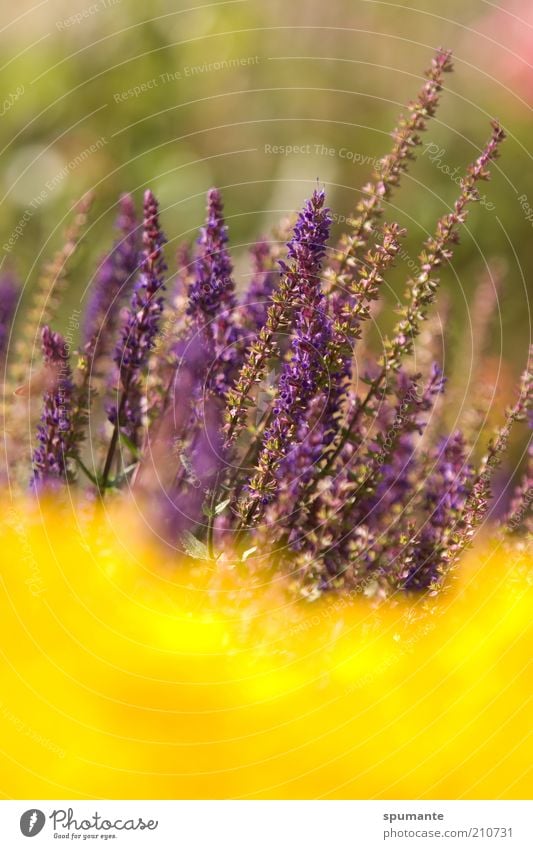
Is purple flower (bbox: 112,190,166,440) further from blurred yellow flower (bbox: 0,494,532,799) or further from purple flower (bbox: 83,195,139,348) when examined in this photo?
blurred yellow flower (bbox: 0,494,532,799)

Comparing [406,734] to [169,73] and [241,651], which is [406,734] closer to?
[241,651]

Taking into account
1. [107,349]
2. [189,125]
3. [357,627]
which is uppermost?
→ [189,125]

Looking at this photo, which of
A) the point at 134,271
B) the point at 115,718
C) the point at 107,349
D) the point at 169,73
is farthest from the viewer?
the point at 169,73

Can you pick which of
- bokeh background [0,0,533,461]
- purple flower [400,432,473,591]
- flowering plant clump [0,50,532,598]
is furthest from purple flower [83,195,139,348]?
bokeh background [0,0,533,461]

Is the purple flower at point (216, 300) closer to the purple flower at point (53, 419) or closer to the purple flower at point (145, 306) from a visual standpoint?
the purple flower at point (145, 306)

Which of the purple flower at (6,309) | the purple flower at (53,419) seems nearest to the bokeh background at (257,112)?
the purple flower at (6,309)

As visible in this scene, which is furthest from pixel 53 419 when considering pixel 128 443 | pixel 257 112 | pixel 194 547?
pixel 257 112

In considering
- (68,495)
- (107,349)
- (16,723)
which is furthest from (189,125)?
(16,723)
